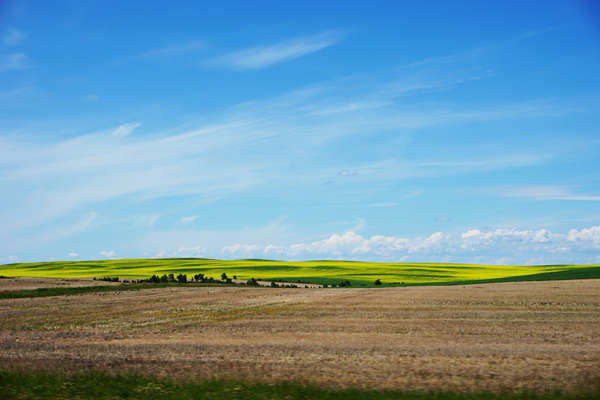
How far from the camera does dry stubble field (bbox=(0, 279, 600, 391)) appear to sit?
13.9 metres

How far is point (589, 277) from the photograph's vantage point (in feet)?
226

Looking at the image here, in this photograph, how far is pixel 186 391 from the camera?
1245 centimetres

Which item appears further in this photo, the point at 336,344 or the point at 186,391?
the point at 336,344

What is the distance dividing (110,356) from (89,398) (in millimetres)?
5350

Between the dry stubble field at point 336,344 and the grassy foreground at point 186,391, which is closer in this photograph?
the grassy foreground at point 186,391

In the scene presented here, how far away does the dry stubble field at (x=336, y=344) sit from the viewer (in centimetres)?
1390

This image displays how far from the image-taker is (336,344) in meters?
19.0

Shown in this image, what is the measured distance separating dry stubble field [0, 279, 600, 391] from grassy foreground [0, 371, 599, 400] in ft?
2.16

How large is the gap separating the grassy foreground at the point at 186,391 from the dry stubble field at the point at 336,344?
66 centimetres

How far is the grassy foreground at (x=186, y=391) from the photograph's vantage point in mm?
11812

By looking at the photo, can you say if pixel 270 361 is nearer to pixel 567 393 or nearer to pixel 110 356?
pixel 110 356

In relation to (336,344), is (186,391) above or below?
above

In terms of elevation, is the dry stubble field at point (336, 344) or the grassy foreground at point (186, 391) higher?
the grassy foreground at point (186, 391)

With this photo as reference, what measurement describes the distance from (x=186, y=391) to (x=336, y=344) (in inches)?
300
